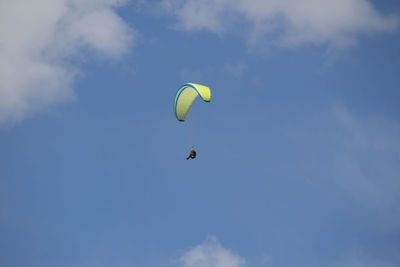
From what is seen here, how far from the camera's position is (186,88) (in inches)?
2092

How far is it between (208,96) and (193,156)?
6733 millimetres

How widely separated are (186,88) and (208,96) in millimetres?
4134

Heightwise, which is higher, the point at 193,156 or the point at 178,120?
the point at 178,120

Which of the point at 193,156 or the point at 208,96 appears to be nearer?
the point at 208,96

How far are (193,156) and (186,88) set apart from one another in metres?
6.21

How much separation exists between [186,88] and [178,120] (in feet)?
12.6

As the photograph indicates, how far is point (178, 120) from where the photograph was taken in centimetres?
5559

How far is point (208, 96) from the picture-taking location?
163 feet

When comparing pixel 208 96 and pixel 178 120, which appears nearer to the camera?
pixel 208 96

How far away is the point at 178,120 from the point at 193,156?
4104 millimetres

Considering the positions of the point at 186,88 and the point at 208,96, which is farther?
the point at 186,88

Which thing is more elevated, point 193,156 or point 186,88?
point 186,88
